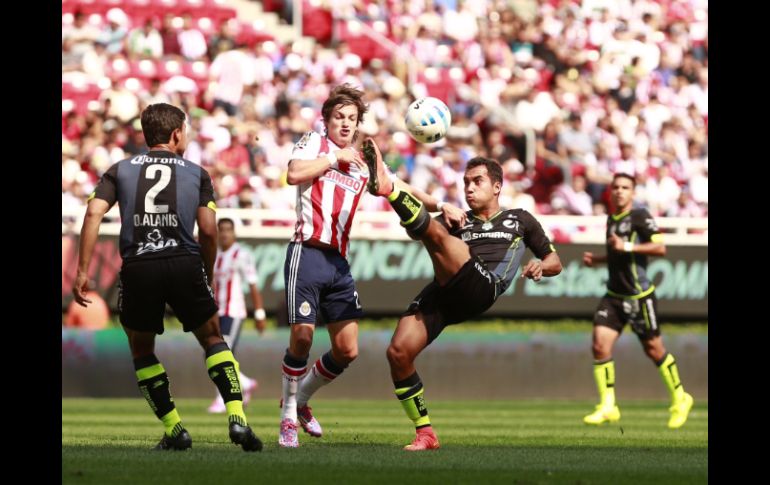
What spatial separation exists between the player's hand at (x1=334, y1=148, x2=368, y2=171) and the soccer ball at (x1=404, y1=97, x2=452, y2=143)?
0.86 m

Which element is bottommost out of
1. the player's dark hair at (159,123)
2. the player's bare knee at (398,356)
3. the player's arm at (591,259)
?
the player's bare knee at (398,356)

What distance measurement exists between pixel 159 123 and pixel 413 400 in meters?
2.61

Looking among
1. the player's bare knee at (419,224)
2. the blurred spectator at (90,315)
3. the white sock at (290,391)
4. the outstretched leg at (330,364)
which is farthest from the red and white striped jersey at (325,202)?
the blurred spectator at (90,315)

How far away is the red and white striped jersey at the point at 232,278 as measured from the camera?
16.3 meters

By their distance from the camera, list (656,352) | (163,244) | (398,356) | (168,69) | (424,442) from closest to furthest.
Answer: (163,244), (424,442), (398,356), (656,352), (168,69)

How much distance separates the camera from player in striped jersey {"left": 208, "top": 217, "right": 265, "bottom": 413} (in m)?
16.3

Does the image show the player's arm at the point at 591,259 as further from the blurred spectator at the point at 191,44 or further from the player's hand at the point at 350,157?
the blurred spectator at the point at 191,44

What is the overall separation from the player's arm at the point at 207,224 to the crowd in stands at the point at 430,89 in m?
11.6

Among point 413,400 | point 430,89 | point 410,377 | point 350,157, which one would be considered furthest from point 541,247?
point 430,89

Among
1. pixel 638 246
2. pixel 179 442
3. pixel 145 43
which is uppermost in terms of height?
pixel 145 43

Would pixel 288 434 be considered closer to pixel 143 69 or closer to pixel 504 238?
pixel 504 238

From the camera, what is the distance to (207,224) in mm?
8719

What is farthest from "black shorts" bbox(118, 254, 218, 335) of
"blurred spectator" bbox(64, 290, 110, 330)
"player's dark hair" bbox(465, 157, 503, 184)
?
"blurred spectator" bbox(64, 290, 110, 330)
